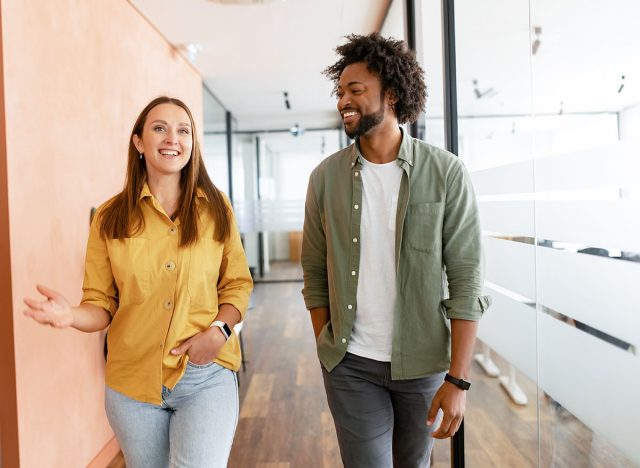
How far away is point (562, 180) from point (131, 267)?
120cm

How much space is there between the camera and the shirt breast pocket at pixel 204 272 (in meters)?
1.43

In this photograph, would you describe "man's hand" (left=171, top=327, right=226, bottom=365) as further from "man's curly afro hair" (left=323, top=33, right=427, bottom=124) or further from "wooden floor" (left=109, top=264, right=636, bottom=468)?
"wooden floor" (left=109, top=264, right=636, bottom=468)

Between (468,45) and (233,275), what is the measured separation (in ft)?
4.57

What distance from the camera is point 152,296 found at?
141 centimetres

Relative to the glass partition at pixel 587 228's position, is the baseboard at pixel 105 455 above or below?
below

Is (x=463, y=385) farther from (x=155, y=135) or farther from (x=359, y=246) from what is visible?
(x=155, y=135)

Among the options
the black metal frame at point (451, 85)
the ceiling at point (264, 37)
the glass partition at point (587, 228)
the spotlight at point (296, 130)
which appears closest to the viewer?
the glass partition at point (587, 228)

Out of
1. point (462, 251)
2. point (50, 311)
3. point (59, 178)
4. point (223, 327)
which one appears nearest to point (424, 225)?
point (462, 251)

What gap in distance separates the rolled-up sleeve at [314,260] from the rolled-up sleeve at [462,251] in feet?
1.28

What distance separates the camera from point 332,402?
5.06 feet

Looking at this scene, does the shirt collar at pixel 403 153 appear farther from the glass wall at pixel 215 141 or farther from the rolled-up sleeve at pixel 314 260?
the glass wall at pixel 215 141

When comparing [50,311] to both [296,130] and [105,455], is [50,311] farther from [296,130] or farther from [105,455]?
[296,130]

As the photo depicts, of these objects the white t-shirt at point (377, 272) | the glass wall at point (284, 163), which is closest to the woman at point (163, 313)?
the white t-shirt at point (377, 272)

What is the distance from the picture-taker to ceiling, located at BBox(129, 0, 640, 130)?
1.17m
